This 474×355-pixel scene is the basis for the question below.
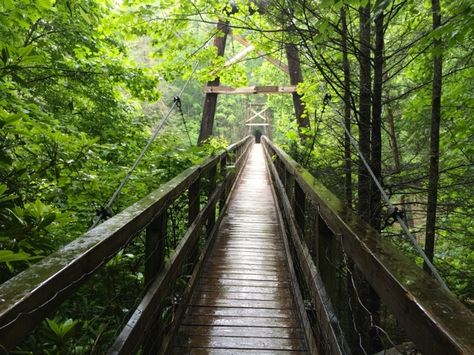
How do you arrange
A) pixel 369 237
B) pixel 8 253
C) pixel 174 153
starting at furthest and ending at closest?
pixel 174 153, pixel 369 237, pixel 8 253

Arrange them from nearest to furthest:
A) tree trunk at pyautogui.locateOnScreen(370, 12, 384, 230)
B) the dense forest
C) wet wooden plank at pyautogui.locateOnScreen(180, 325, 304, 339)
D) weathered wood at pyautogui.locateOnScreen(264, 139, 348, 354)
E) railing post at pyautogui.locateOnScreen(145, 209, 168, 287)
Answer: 1. weathered wood at pyautogui.locateOnScreen(264, 139, 348, 354)
2. railing post at pyautogui.locateOnScreen(145, 209, 168, 287)
3. the dense forest
4. wet wooden plank at pyautogui.locateOnScreen(180, 325, 304, 339)
5. tree trunk at pyautogui.locateOnScreen(370, 12, 384, 230)

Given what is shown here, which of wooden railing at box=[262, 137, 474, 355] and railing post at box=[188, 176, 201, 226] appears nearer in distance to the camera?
wooden railing at box=[262, 137, 474, 355]

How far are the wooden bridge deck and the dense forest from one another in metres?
0.66

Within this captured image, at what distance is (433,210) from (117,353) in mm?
3511

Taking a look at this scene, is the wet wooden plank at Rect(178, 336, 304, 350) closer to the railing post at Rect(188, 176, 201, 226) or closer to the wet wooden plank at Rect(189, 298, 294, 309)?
the wet wooden plank at Rect(189, 298, 294, 309)

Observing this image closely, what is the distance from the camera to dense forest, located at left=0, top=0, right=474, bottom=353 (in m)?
2.11

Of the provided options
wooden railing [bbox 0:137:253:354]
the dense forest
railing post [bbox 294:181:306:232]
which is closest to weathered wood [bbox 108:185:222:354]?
wooden railing [bbox 0:137:253:354]

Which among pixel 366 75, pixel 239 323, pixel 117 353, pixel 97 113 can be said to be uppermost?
pixel 366 75

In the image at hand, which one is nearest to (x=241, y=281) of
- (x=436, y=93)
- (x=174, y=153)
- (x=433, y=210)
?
(x=174, y=153)

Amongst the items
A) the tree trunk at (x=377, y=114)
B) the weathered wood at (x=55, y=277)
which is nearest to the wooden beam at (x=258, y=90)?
the tree trunk at (x=377, y=114)

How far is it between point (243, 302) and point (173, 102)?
2.80 metres

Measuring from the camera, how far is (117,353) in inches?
53.8

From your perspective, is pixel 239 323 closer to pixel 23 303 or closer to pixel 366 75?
pixel 23 303

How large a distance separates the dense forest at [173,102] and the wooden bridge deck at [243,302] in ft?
2.18
